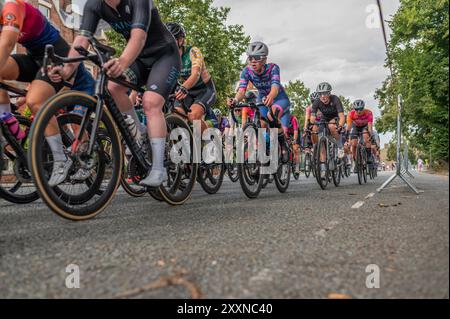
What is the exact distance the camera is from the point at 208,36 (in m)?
26.2

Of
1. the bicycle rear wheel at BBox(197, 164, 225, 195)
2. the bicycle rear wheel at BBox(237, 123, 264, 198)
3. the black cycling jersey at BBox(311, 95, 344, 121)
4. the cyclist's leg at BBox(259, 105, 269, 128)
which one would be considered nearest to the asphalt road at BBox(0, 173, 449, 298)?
the bicycle rear wheel at BBox(237, 123, 264, 198)

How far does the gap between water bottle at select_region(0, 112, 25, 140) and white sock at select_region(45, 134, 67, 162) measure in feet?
3.68

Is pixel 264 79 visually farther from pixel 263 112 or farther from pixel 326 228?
pixel 326 228

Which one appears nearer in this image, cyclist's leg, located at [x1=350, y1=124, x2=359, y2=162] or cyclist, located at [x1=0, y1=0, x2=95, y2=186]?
cyclist, located at [x1=0, y1=0, x2=95, y2=186]

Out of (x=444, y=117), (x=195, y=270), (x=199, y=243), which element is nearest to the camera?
(x=195, y=270)

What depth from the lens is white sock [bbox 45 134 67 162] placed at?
11.2 ft

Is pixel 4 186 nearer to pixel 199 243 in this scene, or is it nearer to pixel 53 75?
pixel 53 75

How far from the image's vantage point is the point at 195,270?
170 cm

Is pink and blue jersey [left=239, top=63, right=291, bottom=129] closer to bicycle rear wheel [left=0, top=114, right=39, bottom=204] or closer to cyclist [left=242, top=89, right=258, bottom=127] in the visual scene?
cyclist [left=242, top=89, right=258, bottom=127]

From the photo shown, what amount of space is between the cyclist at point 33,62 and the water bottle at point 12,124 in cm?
6

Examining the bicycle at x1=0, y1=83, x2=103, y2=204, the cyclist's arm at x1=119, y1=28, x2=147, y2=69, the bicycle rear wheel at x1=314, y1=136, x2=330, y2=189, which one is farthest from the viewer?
the bicycle rear wheel at x1=314, y1=136, x2=330, y2=189
